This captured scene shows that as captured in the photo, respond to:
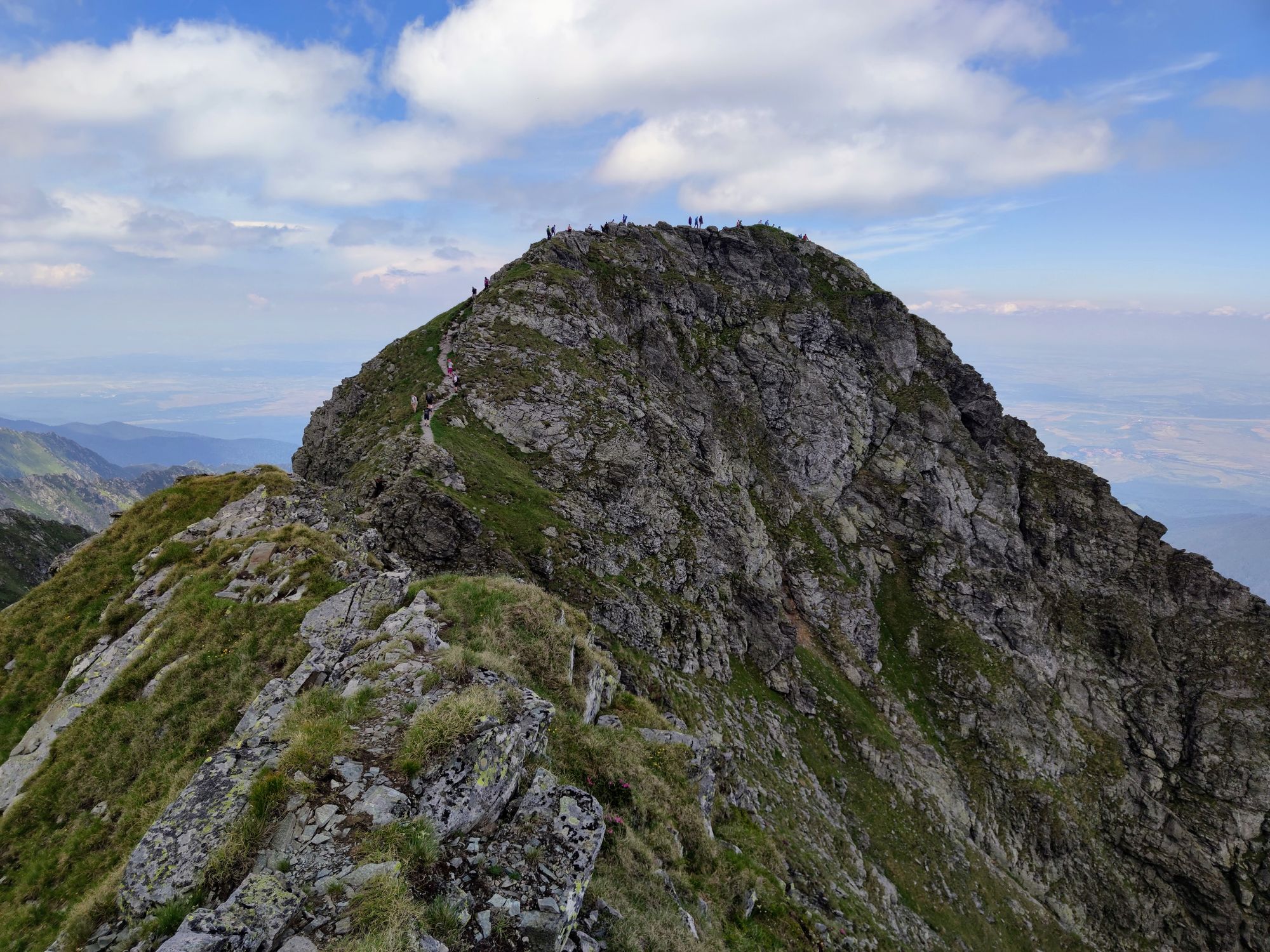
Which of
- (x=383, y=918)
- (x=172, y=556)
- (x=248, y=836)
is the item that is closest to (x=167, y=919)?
(x=248, y=836)

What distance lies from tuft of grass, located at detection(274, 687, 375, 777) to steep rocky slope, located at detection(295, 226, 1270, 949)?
18.4 metres

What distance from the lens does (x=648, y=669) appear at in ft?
136

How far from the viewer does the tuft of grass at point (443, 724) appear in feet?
38.2

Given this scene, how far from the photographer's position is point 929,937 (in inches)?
1651

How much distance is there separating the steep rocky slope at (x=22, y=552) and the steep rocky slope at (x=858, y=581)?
156857mm

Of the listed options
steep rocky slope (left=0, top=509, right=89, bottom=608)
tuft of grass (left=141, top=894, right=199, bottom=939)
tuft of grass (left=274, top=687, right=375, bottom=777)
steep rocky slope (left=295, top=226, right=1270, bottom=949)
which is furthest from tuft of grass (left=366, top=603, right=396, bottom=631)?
steep rocky slope (left=0, top=509, right=89, bottom=608)

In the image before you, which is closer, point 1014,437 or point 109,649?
point 109,649

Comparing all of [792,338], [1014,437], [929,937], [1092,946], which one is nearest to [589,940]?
[929,937]

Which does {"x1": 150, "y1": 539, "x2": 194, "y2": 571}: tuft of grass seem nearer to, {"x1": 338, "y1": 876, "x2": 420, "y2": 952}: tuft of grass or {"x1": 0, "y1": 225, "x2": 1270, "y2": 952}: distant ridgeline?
{"x1": 0, "y1": 225, "x2": 1270, "y2": 952}: distant ridgeline

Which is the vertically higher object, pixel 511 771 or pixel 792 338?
pixel 792 338

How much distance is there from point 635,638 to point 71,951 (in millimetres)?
35869

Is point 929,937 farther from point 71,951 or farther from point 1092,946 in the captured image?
point 71,951

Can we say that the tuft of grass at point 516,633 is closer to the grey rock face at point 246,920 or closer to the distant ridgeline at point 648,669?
the distant ridgeline at point 648,669

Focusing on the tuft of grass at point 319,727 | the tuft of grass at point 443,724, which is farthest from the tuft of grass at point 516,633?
the tuft of grass at point 319,727
